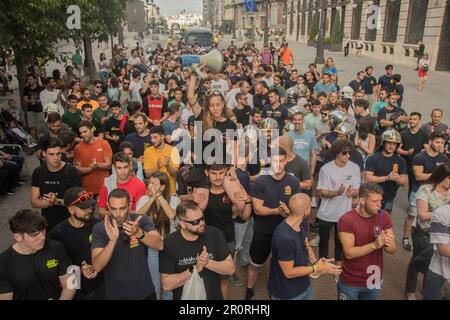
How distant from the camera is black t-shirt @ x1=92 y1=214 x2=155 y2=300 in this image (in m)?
3.63

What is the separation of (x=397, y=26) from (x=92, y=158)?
33268 millimetres

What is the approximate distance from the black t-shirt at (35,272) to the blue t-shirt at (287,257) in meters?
1.96

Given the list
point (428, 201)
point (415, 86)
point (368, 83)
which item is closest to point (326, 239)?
point (428, 201)

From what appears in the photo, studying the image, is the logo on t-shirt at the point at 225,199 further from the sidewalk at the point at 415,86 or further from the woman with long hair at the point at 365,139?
the sidewalk at the point at 415,86

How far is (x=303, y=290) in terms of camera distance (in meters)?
4.05

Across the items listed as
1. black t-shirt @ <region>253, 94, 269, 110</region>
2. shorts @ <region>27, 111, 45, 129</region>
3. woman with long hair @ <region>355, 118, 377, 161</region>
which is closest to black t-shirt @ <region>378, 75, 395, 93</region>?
black t-shirt @ <region>253, 94, 269, 110</region>

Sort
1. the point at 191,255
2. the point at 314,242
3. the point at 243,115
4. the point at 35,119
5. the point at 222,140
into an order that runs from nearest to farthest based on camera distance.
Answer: the point at 191,255, the point at 222,140, the point at 314,242, the point at 243,115, the point at 35,119

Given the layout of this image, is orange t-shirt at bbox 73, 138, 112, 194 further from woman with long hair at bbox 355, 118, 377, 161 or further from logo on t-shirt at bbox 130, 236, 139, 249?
woman with long hair at bbox 355, 118, 377, 161

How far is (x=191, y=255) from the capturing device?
367 cm

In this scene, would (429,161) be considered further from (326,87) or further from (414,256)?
(326,87)

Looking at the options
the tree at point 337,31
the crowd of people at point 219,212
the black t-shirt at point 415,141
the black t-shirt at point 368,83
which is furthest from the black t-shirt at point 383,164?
the tree at point 337,31

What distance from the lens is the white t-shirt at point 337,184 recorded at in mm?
5461

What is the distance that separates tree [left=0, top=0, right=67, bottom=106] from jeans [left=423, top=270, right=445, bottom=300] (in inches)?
431
